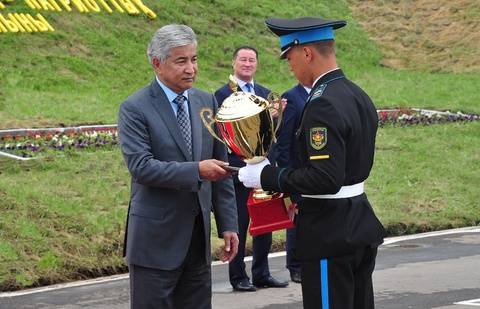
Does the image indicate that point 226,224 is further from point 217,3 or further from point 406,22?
point 406,22

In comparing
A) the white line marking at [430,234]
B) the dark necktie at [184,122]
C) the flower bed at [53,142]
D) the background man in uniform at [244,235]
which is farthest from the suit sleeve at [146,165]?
the flower bed at [53,142]

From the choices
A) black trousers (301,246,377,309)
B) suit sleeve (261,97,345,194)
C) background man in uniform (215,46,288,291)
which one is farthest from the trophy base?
background man in uniform (215,46,288,291)

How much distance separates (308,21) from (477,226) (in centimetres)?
829

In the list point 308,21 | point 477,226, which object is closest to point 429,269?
point 477,226

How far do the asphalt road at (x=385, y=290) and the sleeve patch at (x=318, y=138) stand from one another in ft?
13.3

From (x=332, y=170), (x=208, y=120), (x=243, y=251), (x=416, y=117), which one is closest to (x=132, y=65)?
(x=416, y=117)

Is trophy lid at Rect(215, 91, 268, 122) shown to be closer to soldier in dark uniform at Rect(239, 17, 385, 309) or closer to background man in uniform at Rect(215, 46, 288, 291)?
soldier in dark uniform at Rect(239, 17, 385, 309)

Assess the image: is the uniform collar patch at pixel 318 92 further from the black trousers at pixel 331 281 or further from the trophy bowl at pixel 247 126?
the black trousers at pixel 331 281

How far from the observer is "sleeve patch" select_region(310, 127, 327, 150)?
5254 millimetres

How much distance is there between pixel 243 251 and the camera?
9750 mm

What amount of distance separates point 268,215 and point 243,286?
404 cm

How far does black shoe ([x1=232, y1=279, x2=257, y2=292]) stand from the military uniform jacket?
14.0 feet

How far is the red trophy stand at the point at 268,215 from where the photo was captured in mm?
5777

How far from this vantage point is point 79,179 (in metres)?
→ 13.3
